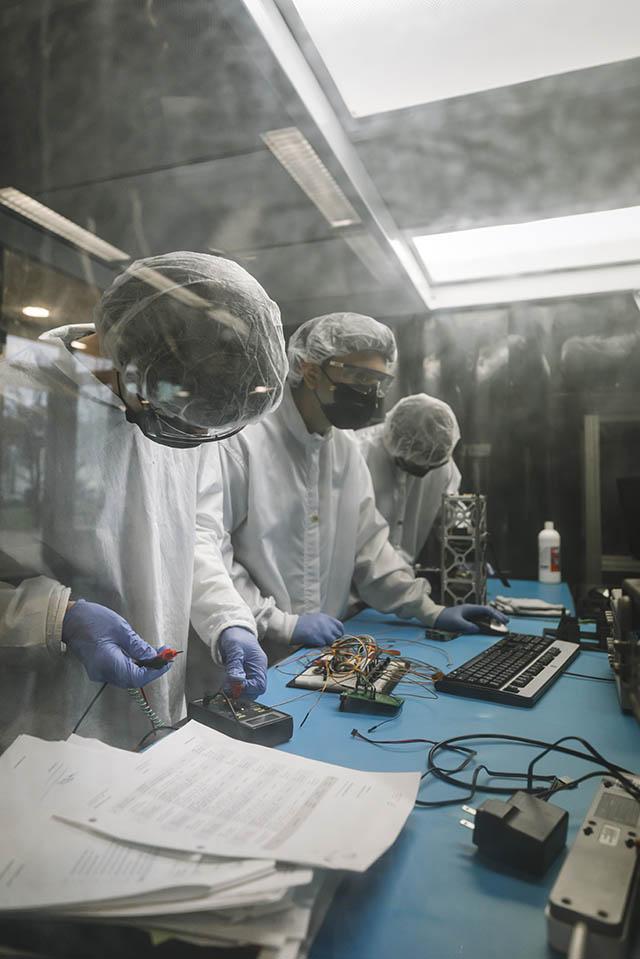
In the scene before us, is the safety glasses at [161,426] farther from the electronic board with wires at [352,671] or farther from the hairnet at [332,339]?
the hairnet at [332,339]

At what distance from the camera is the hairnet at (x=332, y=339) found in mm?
1471

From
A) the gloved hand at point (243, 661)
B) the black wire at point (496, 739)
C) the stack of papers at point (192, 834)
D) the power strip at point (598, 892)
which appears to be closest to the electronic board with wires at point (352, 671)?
the gloved hand at point (243, 661)

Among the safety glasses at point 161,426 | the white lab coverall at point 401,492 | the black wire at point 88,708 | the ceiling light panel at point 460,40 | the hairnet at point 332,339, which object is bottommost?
the black wire at point 88,708

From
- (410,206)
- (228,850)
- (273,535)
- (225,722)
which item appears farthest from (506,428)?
(228,850)

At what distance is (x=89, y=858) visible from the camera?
48cm

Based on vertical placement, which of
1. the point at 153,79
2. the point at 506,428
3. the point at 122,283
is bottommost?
the point at 506,428

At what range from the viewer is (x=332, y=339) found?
1472 millimetres

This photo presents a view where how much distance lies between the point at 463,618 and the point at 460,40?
122 cm

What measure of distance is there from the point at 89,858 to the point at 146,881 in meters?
0.07

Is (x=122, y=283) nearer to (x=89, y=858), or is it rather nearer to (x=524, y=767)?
(x=89, y=858)

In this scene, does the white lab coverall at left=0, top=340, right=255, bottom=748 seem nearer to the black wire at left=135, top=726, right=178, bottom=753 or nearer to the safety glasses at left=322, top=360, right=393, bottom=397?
the black wire at left=135, top=726, right=178, bottom=753

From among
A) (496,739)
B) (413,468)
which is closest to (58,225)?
(496,739)

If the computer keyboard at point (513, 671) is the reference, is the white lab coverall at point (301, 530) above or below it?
above

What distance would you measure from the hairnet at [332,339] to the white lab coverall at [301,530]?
97 mm
